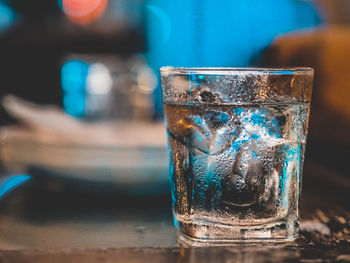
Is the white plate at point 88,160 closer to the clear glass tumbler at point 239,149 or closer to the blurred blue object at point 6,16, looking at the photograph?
the clear glass tumbler at point 239,149

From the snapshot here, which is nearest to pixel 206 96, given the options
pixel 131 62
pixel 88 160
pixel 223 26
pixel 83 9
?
pixel 88 160

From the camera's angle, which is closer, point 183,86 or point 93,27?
point 183,86

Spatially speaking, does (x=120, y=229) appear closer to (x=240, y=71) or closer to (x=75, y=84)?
(x=240, y=71)

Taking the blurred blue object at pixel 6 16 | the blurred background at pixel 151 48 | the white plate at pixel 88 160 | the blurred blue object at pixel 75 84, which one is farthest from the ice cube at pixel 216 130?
the blurred blue object at pixel 6 16

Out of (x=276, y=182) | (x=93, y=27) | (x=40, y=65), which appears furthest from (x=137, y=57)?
(x=276, y=182)

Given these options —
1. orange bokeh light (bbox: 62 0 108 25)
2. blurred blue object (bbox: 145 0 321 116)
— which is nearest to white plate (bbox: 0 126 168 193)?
blurred blue object (bbox: 145 0 321 116)

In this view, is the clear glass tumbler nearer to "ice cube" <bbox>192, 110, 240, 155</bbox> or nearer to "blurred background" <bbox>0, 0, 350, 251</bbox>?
"ice cube" <bbox>192, 110, 240, 155</bbox>

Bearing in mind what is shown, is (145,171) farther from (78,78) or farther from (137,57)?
(137,57)
